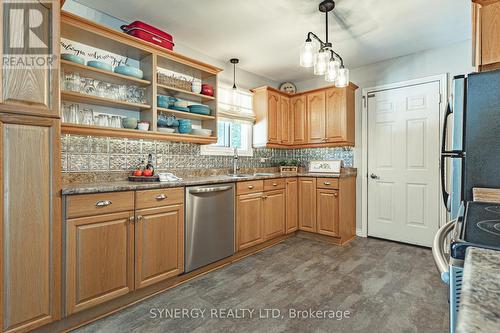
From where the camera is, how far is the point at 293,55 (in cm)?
361

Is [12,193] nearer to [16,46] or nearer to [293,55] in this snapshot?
[16,46]

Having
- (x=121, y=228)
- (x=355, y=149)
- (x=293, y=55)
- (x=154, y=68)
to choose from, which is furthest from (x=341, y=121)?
(x=121, y=228)

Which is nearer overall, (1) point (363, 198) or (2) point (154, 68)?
(2) point (154, 68)

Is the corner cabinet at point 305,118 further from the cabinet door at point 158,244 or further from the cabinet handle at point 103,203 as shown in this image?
the cabinet handle at point 103,203

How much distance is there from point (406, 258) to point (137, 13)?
3936mm

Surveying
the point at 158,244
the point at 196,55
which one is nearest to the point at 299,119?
the point at 196,55

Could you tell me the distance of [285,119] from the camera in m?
4.41

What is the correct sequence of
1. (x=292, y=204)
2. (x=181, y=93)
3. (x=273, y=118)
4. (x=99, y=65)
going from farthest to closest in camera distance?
(x=273, y=118) < (x=292, y=204) < (x=181, y=93) < (x=99, y=65)

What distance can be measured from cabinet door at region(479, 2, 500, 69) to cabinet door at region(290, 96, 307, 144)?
8.91 ft

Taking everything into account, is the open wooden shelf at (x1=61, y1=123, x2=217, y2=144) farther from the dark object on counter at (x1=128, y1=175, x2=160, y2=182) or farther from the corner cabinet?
the corner cabinet

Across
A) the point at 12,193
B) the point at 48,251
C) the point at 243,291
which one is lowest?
the point at 243,291

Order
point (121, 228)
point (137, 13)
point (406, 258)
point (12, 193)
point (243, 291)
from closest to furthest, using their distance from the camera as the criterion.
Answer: point (12, 193)
point (121, 228)
point (243, 291)
point (137, 13)
point (406, 258)

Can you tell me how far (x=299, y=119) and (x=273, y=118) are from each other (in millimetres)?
524

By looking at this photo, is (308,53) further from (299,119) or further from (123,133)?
(299,119)
